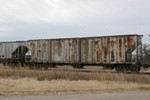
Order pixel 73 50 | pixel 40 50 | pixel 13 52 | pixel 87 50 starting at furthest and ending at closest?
1. pixel 13 52
2. pixel 40 50
3. pixel 73 50
4. pixel 87 50

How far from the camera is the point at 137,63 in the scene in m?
32.7

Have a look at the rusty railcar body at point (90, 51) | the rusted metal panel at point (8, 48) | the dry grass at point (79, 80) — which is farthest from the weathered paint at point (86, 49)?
the dry grass at point (79, 80)

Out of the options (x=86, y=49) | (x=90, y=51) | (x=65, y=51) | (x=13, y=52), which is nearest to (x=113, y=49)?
(x=90, y=51)

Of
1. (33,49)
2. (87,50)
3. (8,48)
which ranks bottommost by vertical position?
(87,50)

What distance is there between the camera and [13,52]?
44.9 meters

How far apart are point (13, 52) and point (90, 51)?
12078 mm

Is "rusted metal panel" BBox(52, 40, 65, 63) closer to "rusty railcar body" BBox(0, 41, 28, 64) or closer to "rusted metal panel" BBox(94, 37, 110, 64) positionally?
"rusted metal panel" BBox(94, 37, 110, 64)

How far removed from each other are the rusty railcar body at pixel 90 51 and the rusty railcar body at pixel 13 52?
1350mm

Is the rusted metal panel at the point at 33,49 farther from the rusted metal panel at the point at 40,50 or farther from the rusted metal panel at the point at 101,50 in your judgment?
the rusted metal panel at the point at 101,50

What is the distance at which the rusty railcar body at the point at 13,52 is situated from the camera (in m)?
44.0

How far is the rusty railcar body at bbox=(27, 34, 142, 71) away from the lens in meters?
33.6

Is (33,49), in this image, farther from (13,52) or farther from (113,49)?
(113,49)

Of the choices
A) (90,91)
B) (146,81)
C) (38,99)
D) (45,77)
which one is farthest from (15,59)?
(38,99)

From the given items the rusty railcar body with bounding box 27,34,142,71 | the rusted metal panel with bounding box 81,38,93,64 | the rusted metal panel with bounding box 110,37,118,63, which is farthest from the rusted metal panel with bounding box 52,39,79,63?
the rusted metal panel with bounding box 110,37,118,63
